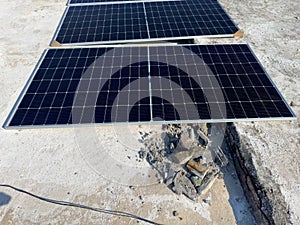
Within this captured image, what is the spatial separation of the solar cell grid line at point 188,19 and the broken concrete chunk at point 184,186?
28.1 ft

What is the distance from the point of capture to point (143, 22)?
15.2m

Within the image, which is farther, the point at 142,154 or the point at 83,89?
the point at 83,89

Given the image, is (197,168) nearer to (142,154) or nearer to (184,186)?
(184,186)

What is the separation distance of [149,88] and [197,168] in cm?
400

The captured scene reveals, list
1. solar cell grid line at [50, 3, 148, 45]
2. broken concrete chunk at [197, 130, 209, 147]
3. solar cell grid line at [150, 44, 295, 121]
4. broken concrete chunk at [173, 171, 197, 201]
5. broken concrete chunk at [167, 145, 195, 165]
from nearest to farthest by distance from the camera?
broken concrete chunk at [173, 171, 197, 201], broken concrete chunk at [167, 145, 195, 165], solar cell grid line at [150, 44, 295, 121], broken concrete chunk at [197, 130, 209, 147], solar cell grid line at [50, 3, 148, 45]

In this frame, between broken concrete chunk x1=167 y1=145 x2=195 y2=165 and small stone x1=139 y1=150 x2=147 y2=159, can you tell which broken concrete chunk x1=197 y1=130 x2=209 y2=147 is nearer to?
broken concrete chunk x1=167 y1=145 x2=195 y2=165

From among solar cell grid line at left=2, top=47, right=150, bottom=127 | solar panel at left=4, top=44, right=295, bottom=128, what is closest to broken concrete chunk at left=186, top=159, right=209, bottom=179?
solar panel at left=4, top=44, right=295, bottom=128

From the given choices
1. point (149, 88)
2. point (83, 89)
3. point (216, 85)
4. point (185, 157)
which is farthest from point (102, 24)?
point (185, 157)

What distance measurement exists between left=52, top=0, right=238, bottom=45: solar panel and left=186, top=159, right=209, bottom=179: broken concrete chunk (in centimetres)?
789

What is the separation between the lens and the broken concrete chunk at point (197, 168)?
8.63 metres

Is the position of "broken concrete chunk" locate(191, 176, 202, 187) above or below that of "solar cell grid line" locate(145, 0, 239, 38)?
below

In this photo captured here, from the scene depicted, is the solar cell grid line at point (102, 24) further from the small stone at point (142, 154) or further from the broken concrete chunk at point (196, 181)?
the broken concrete chunk at point (196, 181)

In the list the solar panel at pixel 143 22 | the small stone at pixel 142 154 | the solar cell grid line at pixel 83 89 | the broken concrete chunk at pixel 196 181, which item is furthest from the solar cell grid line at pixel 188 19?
the broken concrete chunk at pixel 196 181

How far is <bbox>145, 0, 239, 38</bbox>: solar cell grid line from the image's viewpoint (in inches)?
558
